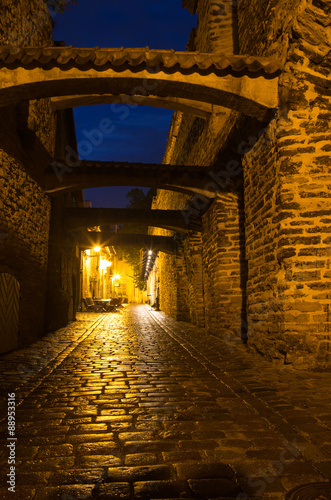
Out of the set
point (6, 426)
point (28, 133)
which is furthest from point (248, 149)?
point (6, 426)

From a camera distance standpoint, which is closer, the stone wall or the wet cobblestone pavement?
the wet cobblestone pavement

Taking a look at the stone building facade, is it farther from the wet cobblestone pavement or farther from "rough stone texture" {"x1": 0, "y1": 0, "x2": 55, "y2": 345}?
"rough stone texture" {"x1": 0, "y1": 0, "x2": 55, "y2": 345}

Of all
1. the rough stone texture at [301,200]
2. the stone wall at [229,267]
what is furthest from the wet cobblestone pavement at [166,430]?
the stone wall at [229,267]

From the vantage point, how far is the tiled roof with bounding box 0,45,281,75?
5.11 m

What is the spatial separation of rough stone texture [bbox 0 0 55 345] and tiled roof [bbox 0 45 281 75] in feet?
4.83

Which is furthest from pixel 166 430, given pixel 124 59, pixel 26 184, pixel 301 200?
pixel 26 184

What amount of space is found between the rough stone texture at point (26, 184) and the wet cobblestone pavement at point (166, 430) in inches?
97.7

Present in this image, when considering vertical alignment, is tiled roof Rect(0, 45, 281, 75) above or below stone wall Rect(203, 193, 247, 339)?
above

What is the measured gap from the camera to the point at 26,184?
25.3 ft

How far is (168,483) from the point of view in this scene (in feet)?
6.72

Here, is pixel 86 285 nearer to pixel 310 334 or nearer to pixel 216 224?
pixel 216 224

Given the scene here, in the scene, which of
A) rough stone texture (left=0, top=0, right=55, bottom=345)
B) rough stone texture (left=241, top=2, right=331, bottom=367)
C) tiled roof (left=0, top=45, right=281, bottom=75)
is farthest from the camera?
rough stone texture (left=0, top=0, right=55, bottom=345)

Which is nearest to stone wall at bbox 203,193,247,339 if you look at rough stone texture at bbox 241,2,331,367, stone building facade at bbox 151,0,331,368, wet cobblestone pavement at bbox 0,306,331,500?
stone building facade at bbox 151,0,331,368

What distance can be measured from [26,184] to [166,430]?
6.32 m
